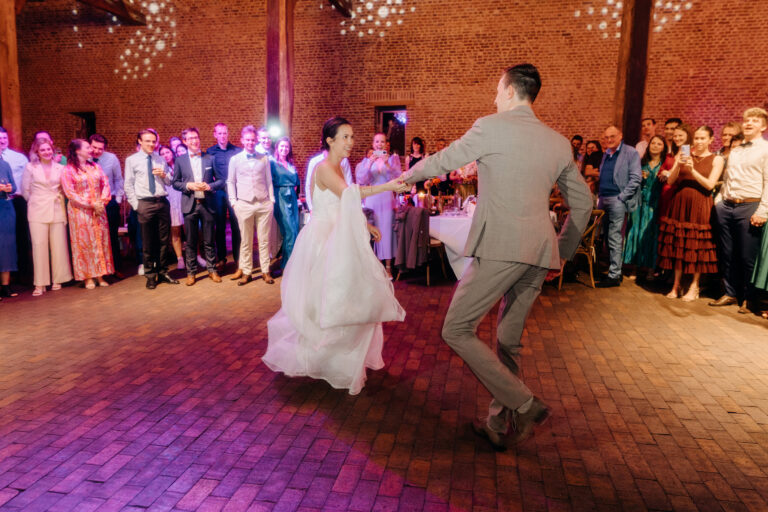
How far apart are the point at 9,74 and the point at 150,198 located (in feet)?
10.9

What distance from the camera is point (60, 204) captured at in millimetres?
5766

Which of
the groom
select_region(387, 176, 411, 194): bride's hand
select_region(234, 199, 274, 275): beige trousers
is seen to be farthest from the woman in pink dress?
the groom

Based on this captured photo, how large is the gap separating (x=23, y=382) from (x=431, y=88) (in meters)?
9.34

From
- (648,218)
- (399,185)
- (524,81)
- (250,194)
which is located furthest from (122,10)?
(524,81)

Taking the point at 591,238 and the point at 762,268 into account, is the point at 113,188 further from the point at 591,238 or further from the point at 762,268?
the point at 762,268

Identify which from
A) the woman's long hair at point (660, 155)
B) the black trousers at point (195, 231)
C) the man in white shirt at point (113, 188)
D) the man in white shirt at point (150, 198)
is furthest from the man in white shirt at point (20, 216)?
the woman's long hair at point (660, 155)

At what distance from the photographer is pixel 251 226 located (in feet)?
20.3

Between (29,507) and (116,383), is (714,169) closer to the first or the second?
(116,383)

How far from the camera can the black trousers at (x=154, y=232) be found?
234 inches

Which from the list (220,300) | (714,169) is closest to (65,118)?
(220,300)

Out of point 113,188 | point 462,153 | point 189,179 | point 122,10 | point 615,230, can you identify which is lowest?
point 615,230

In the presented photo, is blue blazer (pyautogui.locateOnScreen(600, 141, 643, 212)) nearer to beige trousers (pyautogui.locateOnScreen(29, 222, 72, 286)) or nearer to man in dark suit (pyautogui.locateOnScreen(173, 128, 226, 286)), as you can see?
man in dark suit (pyautogui.locateOnScreen(173, 128, 226, 286))

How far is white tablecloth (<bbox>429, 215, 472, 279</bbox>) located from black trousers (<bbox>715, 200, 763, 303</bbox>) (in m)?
2.57

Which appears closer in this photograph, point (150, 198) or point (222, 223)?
point (150, 198)
